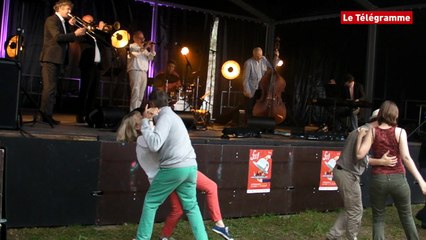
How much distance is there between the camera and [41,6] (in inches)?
527

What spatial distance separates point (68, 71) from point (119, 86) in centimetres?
153

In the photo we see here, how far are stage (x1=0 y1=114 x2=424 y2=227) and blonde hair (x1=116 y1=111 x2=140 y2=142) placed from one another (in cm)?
9

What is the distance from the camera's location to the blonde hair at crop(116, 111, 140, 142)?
21.5ft

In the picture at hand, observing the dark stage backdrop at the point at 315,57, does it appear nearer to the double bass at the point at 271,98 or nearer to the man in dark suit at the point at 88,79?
the double bass at the point at 271,98

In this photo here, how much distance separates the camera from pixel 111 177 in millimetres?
6508

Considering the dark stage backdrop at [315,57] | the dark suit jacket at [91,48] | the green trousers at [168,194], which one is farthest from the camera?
the dark stage backdrop at [315,57]

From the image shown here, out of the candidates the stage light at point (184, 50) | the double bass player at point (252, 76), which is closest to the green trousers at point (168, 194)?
the double bass player at point (252, 76)

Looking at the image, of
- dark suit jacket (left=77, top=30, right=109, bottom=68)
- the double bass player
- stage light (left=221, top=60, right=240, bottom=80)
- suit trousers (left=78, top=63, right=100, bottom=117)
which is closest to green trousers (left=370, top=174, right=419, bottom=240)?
dark suit jacket (left=77, top=30, right=109, bottom=68)

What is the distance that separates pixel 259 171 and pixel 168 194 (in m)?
2.91

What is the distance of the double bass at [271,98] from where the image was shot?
10.7m

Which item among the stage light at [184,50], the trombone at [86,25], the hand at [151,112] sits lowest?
the hand at [151,112]

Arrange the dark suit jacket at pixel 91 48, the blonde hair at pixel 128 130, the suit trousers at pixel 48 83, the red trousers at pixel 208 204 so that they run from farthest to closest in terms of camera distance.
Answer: the dark suit jacket at pixel 91 48 < the suit trousers at pixel 48 83 < the blonde hair at pixel 128 130 < the red trousers at pixel 208 204

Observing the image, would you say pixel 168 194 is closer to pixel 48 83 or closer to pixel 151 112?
pixel 151 112

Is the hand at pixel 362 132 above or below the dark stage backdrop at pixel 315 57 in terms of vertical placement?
below
